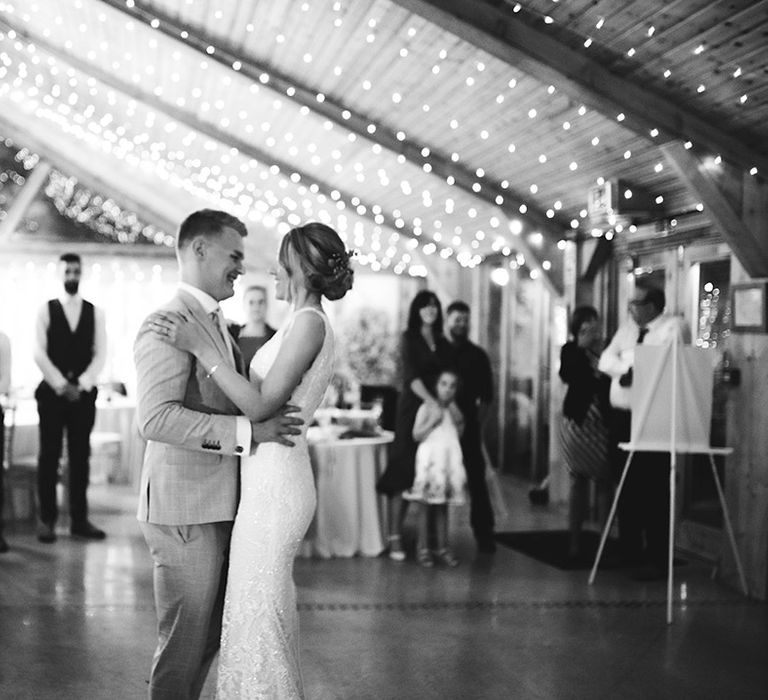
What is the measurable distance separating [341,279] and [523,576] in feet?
12.6

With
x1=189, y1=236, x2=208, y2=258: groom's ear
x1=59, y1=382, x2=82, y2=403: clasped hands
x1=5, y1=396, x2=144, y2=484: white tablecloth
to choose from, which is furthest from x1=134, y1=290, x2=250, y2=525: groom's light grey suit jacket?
x1=5, y1=396, x2=144, y2=484: white tablecloth

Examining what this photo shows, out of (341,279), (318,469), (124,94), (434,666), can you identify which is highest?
(124,94)

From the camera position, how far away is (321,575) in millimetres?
6215

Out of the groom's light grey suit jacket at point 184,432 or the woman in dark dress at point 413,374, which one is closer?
the groom's light grey suit jacket at point 184,432

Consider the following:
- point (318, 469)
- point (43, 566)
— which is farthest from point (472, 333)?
point (43, 566)

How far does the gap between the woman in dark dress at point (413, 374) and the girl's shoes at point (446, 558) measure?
9.7 inches

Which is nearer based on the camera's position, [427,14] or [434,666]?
[434,666]

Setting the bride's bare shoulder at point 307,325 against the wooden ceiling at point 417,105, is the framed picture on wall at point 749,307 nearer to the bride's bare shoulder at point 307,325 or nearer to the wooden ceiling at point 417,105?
the wooden ceiling at point 417,105

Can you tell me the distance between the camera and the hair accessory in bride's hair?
9.22ft

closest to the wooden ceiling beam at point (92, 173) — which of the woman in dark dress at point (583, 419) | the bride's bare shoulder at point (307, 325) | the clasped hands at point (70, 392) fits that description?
the clasped hands at point (70, 392)

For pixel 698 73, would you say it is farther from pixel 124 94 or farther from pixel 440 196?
pixel 124 94

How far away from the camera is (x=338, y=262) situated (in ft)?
9.29

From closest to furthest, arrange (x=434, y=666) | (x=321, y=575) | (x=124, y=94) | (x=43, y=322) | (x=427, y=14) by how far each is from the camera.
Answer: (x=434, y=666) → (x=427, y=14) → (x=321, y=575) → (x=43, y=322) → (x=124, y=94)

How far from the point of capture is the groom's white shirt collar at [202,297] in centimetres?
280
